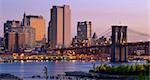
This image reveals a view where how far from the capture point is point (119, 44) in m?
60.4

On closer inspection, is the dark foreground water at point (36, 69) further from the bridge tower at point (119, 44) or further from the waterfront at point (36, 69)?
the bridge tower at point (119, 44)

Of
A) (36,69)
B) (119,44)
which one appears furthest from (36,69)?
(119,44)

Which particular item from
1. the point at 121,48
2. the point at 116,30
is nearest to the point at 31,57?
the point at 116,30

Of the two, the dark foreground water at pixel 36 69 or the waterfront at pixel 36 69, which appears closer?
the dark foreground water at pixel 36 69

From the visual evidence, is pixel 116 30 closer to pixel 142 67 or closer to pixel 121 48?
pixel 121 48

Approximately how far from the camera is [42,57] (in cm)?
8069

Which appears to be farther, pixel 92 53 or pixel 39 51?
pixel 39 51

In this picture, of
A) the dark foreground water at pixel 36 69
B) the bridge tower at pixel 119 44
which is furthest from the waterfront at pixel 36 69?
the bridge tower at pixel 119 44

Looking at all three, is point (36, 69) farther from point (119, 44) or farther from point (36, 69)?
→ point (119, 44)

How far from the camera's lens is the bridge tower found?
6103cm

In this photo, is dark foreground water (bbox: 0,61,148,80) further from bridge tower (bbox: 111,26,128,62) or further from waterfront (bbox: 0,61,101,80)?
bridge tower (bbox: 111,26,128,62)

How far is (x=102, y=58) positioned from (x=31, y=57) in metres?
12.5

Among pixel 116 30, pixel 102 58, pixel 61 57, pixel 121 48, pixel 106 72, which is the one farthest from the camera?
pixel 61 57

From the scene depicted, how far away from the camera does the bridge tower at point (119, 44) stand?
61.0 meters
